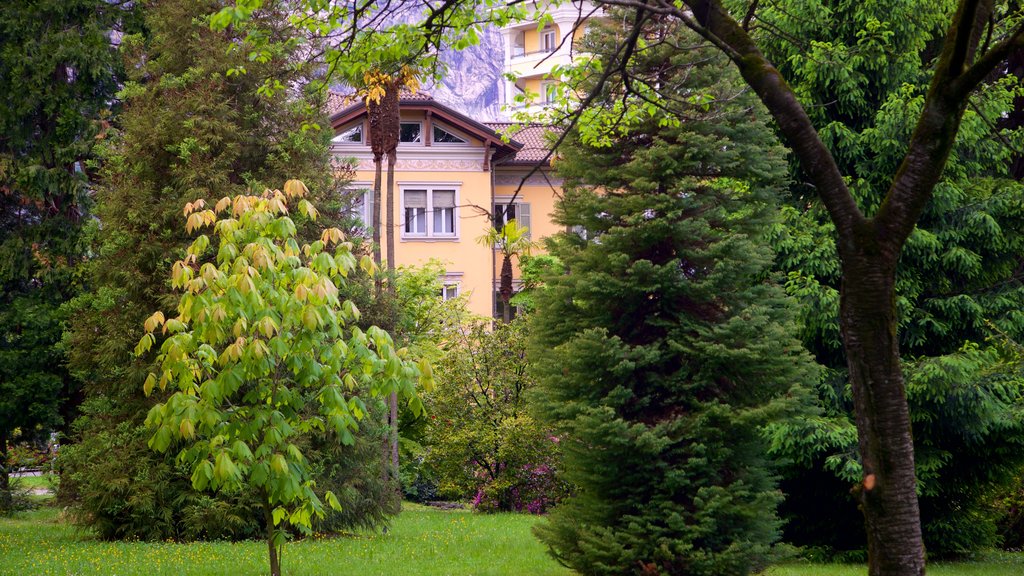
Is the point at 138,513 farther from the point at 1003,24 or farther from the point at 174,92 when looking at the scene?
the point at 1003,24

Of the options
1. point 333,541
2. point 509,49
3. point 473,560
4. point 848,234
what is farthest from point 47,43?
point 509,49

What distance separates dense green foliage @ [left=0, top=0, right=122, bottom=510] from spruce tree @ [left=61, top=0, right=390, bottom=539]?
3729 mm

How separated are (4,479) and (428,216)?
20.0 metres

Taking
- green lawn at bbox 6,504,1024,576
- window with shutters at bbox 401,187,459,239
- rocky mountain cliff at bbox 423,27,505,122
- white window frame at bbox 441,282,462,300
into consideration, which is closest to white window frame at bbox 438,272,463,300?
white window frame at bbox 441,282,462,300

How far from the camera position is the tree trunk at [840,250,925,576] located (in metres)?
5.71

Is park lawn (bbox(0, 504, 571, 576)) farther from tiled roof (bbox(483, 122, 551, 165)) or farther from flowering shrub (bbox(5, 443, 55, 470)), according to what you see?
tiled roof (bbox(483, 122, 551, 165))

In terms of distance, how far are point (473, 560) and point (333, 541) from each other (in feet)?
9.88

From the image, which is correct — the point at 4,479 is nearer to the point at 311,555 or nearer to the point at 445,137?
the point at 311,555

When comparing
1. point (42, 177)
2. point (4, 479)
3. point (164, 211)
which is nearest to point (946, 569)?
point (164, 211)

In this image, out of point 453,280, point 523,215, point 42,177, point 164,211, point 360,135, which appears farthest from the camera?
point 523,215

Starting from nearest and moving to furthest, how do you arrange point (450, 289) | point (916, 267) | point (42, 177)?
1. point (916, 267)
2. point (42, 177)
3. point (450, 289)

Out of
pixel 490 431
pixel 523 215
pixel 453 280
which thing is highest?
pixel 523 215

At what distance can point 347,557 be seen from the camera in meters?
13.0

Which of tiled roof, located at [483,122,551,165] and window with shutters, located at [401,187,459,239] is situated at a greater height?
tiled roof, located at [483,122,551,165]
